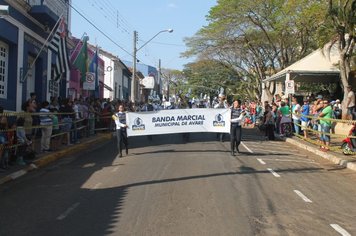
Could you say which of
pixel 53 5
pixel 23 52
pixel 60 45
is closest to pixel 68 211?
pixel 23 52

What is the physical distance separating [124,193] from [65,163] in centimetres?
570

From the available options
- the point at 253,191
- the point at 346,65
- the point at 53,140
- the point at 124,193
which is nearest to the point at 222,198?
the point at 253,191

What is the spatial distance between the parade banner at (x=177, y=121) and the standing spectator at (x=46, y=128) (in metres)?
2.81

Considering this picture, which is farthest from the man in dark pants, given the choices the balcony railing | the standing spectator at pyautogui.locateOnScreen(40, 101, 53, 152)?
the balcony railing

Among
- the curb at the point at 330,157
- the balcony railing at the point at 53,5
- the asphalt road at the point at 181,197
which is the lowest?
the asphalt road at the point at 181,197

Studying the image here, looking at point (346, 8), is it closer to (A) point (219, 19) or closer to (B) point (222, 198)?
(B) point (222, 198)

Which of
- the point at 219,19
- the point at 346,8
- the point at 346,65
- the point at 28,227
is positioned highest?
the point at 219,19

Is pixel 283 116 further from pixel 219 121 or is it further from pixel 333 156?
pixel 333 156

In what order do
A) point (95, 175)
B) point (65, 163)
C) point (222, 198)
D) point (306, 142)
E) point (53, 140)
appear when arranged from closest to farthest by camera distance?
point (222, 198), point (95, 175), point (65, 163), point (53, 140), point (306, 142)

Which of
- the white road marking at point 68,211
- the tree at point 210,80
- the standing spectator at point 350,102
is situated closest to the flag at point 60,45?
the standing spectator at point 350,102

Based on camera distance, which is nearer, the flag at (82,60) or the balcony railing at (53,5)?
the balcony railing at (53,5)

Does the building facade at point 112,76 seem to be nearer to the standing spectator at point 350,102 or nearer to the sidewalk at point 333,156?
the standing spectator at point 350,102

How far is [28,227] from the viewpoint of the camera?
7.61m

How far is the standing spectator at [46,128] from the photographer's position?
16.1m
